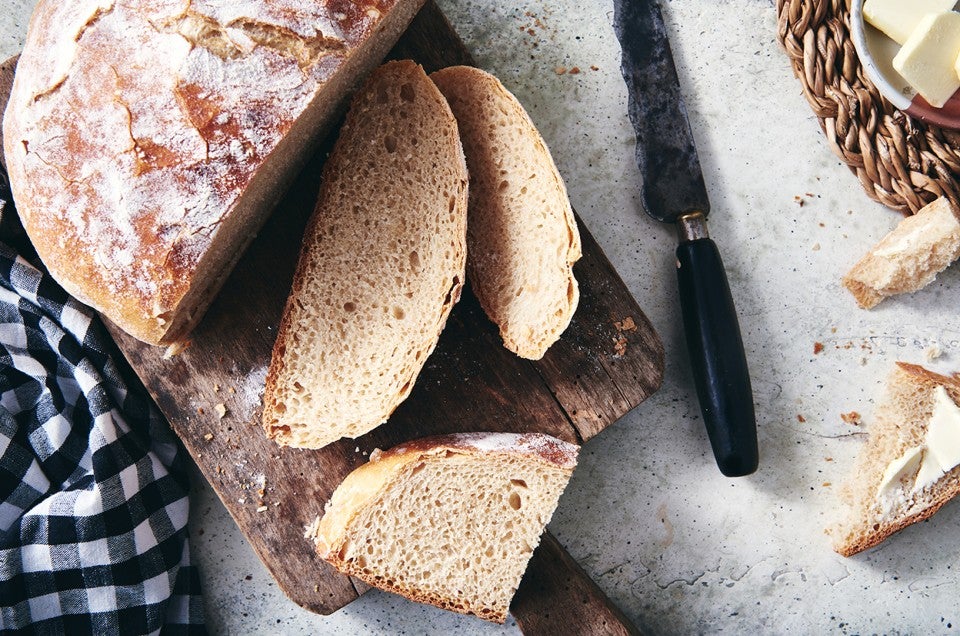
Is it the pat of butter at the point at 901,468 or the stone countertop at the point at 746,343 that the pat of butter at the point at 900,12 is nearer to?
the stone countertop at the point at 746,343

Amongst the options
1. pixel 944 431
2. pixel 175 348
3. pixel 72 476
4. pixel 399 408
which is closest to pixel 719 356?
pixel 944 431

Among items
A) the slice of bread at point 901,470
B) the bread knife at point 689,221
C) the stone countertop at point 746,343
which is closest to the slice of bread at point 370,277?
the stone countertop at point 746,343

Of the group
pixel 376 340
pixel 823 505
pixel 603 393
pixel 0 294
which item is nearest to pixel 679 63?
pixel 603 393

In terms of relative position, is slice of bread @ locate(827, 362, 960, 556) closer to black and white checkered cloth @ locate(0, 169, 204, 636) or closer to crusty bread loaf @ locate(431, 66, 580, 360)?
crusty bread loaf @ locate(431, 66, 580, 360)

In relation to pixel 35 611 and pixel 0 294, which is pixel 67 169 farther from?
pixel 35 611

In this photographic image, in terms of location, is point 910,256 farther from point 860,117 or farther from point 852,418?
point 852,418
